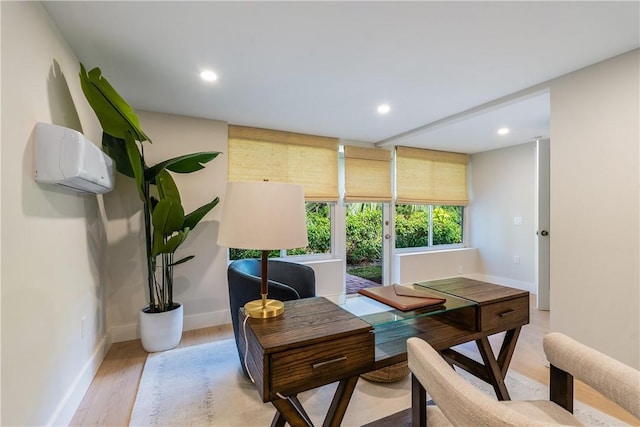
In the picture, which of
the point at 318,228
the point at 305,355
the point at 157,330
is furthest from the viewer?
the point at 318,228

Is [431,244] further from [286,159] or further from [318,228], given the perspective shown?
[286,159]

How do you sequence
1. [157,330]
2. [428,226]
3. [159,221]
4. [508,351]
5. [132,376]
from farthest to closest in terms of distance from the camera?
[428,226] < [157,330] < [159,221] < [132,376] < [508,351]

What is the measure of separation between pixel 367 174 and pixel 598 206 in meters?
2.64

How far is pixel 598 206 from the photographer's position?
2076 millimetres

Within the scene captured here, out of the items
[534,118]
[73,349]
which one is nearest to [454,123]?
[534,118]

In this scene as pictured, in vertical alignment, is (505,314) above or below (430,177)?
below

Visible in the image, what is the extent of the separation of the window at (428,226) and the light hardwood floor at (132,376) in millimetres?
2071

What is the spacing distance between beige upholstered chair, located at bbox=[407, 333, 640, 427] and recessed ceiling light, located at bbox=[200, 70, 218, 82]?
2.22 metres

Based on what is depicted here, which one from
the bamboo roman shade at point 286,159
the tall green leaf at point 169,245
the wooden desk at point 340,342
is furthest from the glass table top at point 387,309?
the bamboo roman shade at point 286,159

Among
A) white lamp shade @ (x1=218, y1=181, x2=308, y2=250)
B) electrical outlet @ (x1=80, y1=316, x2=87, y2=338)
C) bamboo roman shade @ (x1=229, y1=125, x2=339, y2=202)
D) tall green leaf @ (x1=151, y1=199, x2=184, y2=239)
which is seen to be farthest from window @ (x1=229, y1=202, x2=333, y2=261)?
white lamp shade @ (x1=218, y1=181, x2=308, y2=250)

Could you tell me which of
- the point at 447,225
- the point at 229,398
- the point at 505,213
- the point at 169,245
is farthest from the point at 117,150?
the point at 505,213

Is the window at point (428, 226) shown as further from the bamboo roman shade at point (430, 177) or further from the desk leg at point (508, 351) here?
the desk leg at point (508, 351)

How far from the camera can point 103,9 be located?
154 cm

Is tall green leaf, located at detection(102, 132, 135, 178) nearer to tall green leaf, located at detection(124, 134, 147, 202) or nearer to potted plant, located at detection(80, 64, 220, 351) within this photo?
potted plant, located at detection(80, 64, 220, 351)
